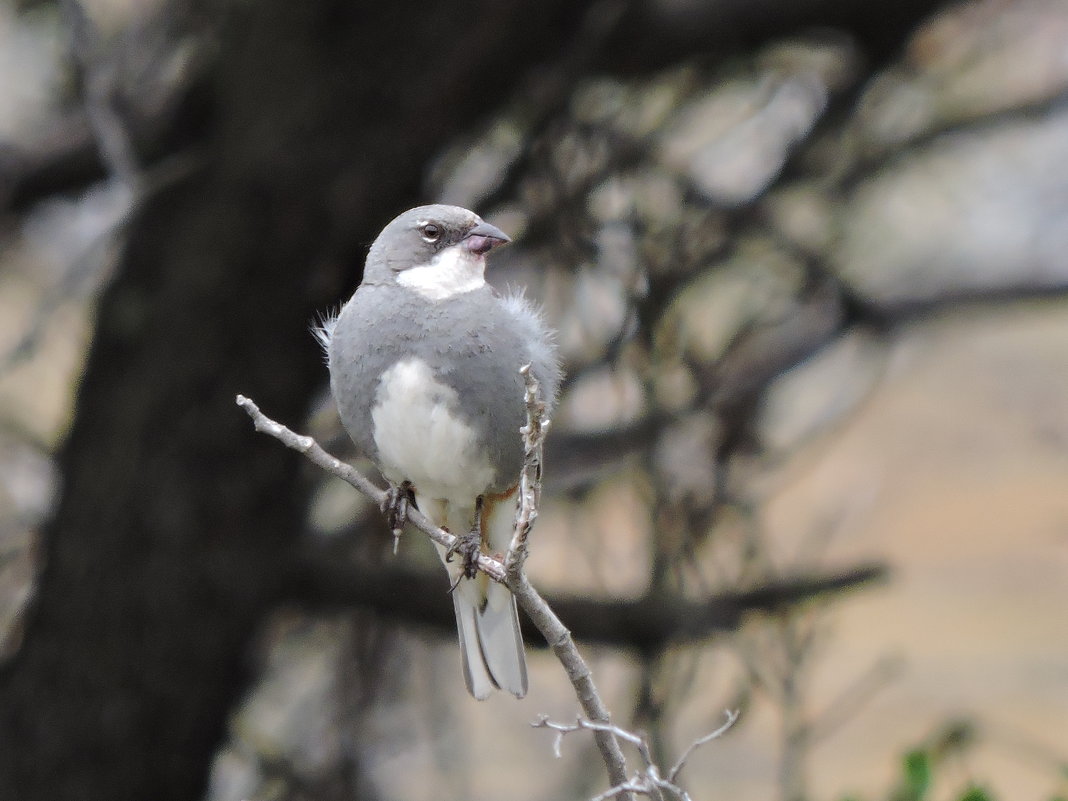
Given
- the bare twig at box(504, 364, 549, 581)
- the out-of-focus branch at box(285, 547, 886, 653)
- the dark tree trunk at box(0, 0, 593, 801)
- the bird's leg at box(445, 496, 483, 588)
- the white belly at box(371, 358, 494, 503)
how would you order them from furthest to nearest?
the out-of-focus branch at box(285, 547, 886, 653) < the dark tree trunk at box(0, 0, 593, 801) < the bird's leg at box(445, 496, 483, 588) < the white belly at box(371, 358, 494, 503) < the bare twig at box(504, 364, 549, 581)

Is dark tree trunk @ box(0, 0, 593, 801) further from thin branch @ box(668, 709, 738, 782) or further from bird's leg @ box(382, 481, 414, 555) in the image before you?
thin branch @ box(668, 709, 738, 782)

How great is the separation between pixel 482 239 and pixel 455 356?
290 millimetres

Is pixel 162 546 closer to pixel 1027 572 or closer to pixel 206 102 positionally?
pixel 206 102

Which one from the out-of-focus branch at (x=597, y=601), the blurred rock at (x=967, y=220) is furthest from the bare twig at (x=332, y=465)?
the blurred rock at (x=967, y=220)

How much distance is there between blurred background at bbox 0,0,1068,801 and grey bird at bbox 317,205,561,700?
117 cm

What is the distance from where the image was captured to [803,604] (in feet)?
14.5

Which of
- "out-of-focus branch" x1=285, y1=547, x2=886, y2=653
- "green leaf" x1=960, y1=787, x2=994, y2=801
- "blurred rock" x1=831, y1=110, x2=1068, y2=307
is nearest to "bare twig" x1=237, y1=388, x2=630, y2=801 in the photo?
"green leaf" x1=960, y1=787, x2=994, y2=801

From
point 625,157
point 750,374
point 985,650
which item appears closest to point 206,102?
point 625,157

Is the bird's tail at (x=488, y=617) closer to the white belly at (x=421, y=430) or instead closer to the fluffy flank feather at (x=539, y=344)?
the white belly at (x=421, y=430)

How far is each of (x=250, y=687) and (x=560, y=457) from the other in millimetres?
1307

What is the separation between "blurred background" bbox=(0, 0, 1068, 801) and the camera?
419 cm

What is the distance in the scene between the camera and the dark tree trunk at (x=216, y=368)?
13.6 feet

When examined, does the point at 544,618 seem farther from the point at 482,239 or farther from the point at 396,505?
the point at 482,239

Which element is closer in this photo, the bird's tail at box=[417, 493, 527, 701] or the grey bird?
the grey bird
